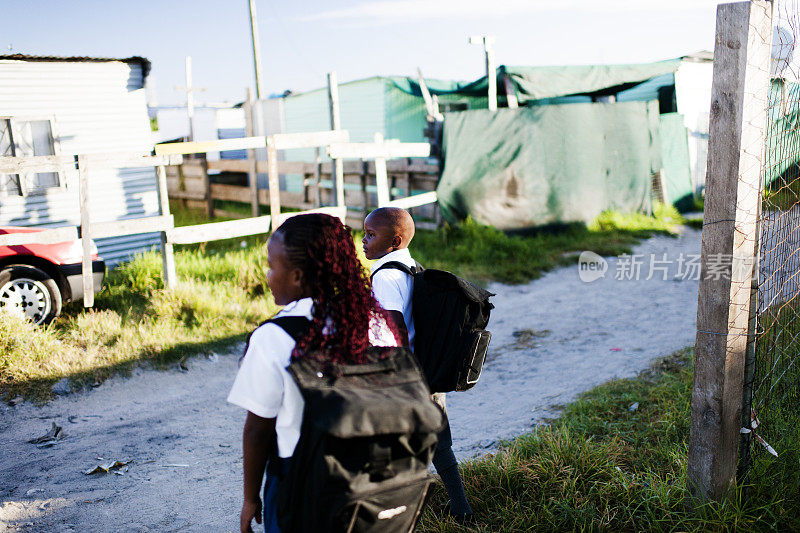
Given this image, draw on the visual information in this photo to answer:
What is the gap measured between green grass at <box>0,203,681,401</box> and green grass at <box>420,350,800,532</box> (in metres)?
3.49

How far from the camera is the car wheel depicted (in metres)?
6.03

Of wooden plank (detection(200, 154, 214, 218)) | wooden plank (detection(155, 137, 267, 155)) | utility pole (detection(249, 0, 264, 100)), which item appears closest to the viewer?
wooden plank (detection(155, 137, 267, 155))

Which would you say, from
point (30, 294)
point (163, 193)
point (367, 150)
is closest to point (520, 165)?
point (367, 150)

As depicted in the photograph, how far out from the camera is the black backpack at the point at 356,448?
1721 millimetres

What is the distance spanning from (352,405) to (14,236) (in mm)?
5471

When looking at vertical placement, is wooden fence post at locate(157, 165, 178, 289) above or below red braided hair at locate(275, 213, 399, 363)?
below

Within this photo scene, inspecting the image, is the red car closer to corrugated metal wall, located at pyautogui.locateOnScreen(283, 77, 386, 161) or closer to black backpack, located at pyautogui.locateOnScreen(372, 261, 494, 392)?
black backpack, located at pyautogui.locateOnScreen(372, 261, 494, 392)

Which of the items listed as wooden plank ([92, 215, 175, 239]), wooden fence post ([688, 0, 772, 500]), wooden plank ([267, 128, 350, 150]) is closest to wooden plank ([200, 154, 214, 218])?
Answer: wooden plank ([267, 128, 350, 150])

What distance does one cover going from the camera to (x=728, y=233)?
8.57 ft

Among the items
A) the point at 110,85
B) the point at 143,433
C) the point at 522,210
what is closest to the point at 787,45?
the point at 143,433

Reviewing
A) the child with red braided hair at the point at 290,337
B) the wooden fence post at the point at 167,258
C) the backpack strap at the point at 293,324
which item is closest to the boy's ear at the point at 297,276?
the child with red braided hair at the point at 290,337

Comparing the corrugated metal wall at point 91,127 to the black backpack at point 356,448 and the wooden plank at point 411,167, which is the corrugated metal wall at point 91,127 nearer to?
the wooden plank at point 411,167

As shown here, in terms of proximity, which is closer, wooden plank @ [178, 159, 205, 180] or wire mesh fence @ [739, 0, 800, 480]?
wire mesh fence @ [739, 0, 800, 480]

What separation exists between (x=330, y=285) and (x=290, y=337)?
0.20 meters
